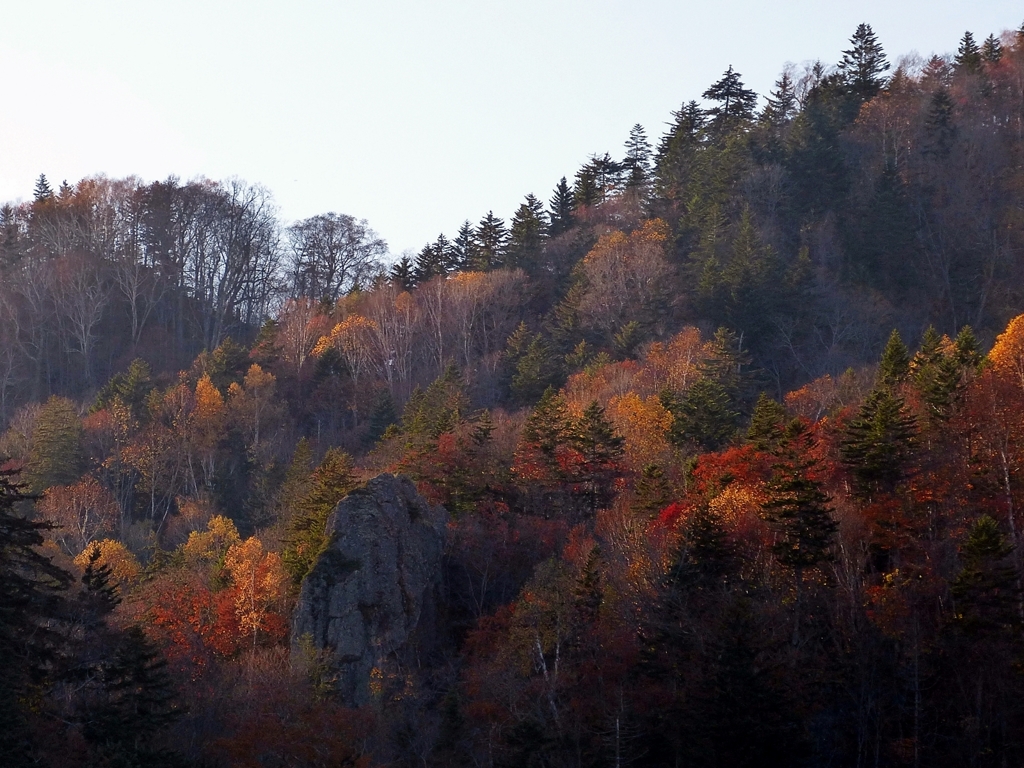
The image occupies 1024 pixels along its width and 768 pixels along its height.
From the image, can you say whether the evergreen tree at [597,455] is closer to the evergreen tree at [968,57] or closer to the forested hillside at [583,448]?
the forested hillside at [583,448]

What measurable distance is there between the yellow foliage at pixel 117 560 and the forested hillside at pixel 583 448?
0.20 metres

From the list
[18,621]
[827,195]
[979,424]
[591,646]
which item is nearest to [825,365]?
[827,195]

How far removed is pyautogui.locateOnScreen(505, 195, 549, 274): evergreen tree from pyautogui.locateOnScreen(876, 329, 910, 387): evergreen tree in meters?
28.7

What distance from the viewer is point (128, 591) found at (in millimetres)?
42406

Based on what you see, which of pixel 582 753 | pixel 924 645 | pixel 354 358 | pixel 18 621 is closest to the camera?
pixel 18 621

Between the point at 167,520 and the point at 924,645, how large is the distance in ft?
128

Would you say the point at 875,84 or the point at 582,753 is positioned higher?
the point at 875,84

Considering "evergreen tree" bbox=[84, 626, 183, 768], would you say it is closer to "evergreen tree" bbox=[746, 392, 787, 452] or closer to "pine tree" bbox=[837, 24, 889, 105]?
"evergreen tree" bbox=[746, 392, 787, 452]

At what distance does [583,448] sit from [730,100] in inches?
1587

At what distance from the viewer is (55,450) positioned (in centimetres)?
5534

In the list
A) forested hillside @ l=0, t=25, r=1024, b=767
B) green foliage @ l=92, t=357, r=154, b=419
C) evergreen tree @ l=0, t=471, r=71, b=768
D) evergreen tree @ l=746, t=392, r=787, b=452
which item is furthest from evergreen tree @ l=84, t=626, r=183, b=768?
green foliage @ l=92, t=357, r=154, b=419

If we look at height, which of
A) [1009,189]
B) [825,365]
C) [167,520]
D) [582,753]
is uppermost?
[1009,189]

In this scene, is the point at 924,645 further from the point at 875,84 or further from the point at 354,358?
the point at 875,84

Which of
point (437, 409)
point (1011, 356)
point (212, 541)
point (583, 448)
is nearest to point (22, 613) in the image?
point (583, 448)
